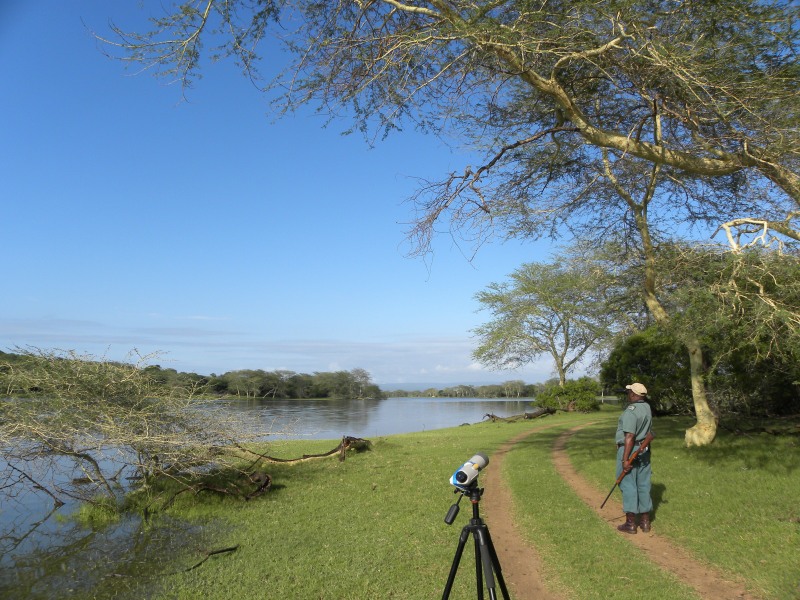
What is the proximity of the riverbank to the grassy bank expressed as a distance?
0.07 ft

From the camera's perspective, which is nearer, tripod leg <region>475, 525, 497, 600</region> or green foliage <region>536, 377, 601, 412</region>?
tripod leg <region>475, 525, 497, 600</region>

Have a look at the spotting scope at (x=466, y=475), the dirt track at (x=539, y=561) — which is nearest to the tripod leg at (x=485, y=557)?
the spotting scope at (x=466, y=475)

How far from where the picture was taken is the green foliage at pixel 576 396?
98.1 feet

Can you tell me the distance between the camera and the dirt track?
15.9 feet

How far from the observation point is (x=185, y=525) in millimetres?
7426

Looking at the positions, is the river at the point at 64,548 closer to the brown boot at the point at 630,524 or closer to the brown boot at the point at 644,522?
the brown boot at the point at 630,524

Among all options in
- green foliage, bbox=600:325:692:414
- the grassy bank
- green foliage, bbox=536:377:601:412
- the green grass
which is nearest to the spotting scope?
the grassy bank

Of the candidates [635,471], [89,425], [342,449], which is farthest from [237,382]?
[635,471]

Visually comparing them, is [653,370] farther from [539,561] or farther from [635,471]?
[539,561]

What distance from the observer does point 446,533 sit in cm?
→ 658

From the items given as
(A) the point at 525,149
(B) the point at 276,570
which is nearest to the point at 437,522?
(B) the point at 276,570

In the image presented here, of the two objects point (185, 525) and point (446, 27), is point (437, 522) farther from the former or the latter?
point (446, 27)

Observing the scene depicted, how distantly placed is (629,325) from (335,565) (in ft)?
50.4

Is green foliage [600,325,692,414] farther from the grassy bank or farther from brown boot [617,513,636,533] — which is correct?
brown boot [617,513,636,533]
